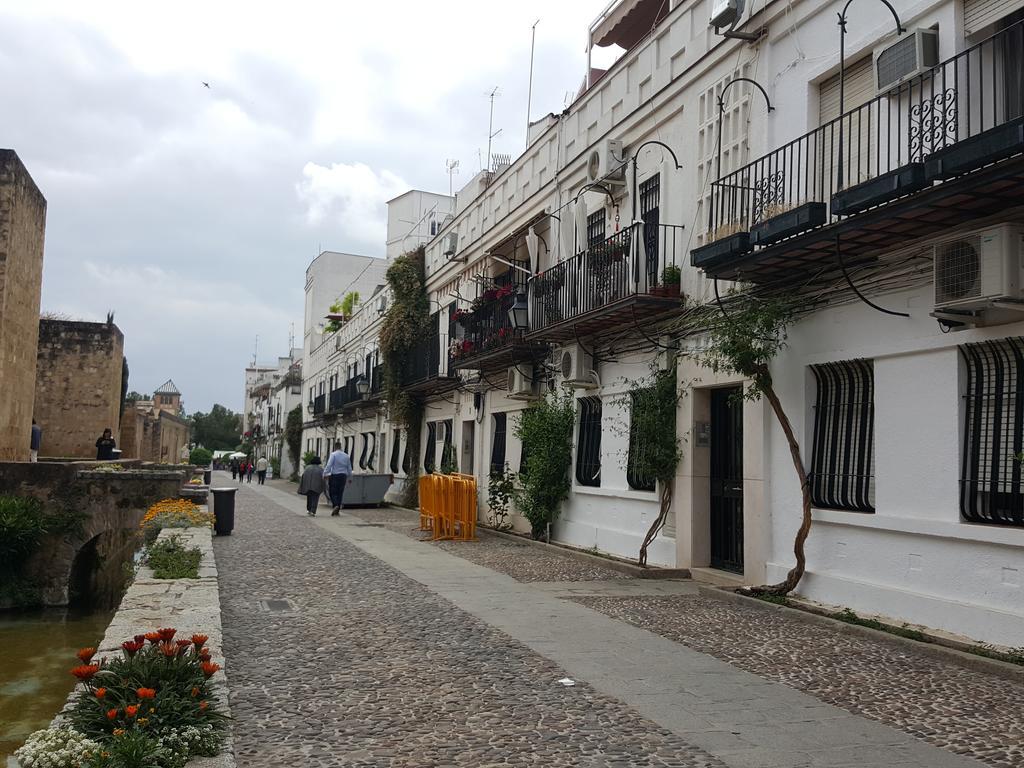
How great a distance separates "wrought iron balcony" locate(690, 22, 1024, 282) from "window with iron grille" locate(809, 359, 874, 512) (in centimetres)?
103

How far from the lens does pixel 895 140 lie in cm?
775

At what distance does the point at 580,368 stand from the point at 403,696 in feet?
27.0

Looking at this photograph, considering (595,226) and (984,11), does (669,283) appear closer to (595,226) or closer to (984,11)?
(595,226)

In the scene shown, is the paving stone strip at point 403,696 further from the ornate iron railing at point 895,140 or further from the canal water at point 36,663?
the ornate iron railing at point 895,140

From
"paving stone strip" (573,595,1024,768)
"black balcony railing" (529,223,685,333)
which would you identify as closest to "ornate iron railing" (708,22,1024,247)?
"black balcony railing" (529,223,685,333)

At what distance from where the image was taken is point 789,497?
884 cm

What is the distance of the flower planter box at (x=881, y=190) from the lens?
6.30 meters

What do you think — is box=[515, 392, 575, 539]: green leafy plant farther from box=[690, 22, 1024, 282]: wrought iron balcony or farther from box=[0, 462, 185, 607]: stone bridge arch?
box=[0, 462, 185, 607]: stone bridge arch

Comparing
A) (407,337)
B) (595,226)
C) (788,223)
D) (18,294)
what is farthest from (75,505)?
(788,223)

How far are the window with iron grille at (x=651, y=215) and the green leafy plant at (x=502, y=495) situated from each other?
5049 millimetres

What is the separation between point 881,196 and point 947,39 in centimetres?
177

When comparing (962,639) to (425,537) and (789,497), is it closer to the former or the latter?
(789,497)

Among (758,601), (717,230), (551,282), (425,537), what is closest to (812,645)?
(758,601)

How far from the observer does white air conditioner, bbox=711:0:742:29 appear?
31.4ft
